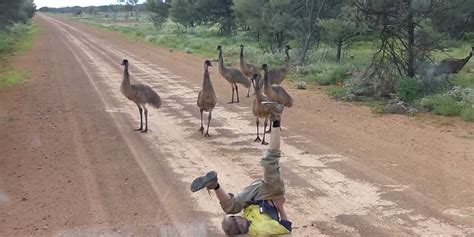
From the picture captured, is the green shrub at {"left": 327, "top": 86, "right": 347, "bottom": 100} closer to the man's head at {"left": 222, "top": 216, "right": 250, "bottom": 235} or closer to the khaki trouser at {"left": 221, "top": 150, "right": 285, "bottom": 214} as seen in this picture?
the khaki trouser at {"left": 221, "top": 150, "right": 285, "bottom": 214}

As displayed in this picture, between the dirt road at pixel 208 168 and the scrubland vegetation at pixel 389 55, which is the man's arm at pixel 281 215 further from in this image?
the scrubland vegetation at pixel 389 55

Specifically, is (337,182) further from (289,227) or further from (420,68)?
(420,68)

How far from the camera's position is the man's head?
5.94 meters

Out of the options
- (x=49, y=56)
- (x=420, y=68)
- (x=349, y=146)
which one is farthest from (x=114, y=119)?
(x=49, y=56)

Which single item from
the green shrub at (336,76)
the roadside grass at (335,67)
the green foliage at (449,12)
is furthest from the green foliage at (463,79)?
the green shrub at (336,76)

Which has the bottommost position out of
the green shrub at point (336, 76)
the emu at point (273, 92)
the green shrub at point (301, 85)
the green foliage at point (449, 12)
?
the green shrub at point (301, 85)

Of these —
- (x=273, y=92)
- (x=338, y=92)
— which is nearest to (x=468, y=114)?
(x=273, y=92)

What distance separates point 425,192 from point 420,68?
9.11 m

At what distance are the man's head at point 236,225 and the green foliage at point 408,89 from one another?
9.53 meters

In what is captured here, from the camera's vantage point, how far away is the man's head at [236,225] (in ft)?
19.5

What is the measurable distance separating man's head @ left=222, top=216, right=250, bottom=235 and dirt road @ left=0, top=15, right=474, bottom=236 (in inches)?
16.6

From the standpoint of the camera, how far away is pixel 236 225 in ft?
19.5

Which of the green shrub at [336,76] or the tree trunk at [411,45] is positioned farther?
the green shrub at [336,76]

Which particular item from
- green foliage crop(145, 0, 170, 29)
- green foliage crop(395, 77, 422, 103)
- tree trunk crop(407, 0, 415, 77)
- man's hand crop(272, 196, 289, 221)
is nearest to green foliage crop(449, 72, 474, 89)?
tree trunk crop(407, 0, 415, 77)
